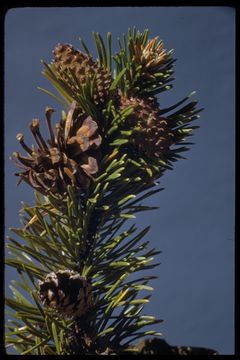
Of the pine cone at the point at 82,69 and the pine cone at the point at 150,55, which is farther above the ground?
the pine cone at the point at 150,55

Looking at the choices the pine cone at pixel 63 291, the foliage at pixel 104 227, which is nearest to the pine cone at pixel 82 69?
the foliage at pixel 104 227

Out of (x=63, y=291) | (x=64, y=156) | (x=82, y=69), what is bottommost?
(x=63, y=291)

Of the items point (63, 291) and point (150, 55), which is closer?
point (63, 291)

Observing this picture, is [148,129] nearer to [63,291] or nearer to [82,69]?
[82,69]

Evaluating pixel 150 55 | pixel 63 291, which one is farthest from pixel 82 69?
pixel 63 291

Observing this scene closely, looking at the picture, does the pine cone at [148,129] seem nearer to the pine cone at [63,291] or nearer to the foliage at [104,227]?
the foliage at [104,227]

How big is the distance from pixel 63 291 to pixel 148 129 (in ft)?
Answer: 1.12

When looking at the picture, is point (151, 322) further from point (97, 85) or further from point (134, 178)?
point (97, 85)

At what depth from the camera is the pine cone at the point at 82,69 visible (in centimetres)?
95

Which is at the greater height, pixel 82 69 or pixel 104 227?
pixel 82 69

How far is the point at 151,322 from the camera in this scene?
824 millimetres

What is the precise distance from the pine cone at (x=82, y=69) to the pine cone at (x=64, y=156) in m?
0.08

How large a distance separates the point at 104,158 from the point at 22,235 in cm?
21

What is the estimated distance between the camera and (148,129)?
92 centimetres
